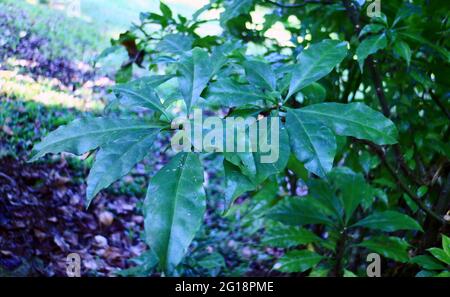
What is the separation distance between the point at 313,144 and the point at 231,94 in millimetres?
143

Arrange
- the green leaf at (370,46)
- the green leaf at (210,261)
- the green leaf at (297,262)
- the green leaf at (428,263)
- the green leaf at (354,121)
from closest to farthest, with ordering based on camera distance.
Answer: the green leaf at (354,121), the green leaf at (370,46), the green leaf at (428,263), the green leaf at (297,262), the green leaf at (210,261)

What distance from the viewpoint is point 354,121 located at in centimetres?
61

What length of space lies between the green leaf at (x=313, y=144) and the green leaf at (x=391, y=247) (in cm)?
62

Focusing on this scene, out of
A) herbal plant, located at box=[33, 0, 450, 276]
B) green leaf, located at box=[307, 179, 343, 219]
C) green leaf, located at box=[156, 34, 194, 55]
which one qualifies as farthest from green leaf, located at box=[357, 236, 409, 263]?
green leaf, located at box=[156, 34, 194, 55]

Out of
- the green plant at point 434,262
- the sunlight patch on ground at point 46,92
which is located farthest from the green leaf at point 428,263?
the sunlight patch on ground at point 46,92

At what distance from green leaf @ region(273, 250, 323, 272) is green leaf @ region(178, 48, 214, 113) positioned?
24.3 inches

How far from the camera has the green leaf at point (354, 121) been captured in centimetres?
60

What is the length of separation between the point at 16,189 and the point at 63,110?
0.25m

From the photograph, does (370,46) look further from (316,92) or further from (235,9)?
(235,9)

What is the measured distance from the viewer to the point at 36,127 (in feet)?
3.85

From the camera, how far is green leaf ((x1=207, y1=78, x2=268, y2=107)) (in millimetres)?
623

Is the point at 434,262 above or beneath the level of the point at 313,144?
beneath

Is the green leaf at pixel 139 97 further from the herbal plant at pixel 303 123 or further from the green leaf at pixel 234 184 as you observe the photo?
the green leaf at pixel 234 184

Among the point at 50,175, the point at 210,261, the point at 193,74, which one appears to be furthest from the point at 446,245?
the point at 50,175
